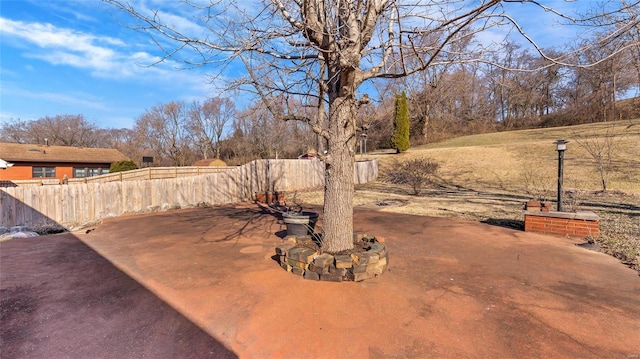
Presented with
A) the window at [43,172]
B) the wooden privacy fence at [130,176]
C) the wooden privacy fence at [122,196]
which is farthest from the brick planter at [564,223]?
the window at [43,172]

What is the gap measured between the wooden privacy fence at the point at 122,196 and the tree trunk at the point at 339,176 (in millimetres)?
8116

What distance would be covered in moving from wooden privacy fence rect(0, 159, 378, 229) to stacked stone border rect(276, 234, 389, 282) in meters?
7.71

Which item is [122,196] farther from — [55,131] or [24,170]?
[55,131]

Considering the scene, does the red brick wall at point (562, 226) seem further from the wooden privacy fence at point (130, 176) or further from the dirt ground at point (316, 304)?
the wooden privacy fence at point (130, 176)

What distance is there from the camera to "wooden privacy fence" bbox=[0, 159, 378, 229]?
28.4 feet

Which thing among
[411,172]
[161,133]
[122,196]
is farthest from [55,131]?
[411,172]

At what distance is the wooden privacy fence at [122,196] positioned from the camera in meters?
8.65

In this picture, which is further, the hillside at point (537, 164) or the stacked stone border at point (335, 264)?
the hillside at point (537, 164)

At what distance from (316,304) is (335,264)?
0.71 meters

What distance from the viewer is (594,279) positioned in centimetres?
388

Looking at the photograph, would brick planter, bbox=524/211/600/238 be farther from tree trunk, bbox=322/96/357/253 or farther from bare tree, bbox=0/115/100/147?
bare tree, bbox=0/115/100/147

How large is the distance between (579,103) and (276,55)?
3922 centimetres

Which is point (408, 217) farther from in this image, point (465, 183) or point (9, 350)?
point (465, 183)

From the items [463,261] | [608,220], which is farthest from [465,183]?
[463,261]
